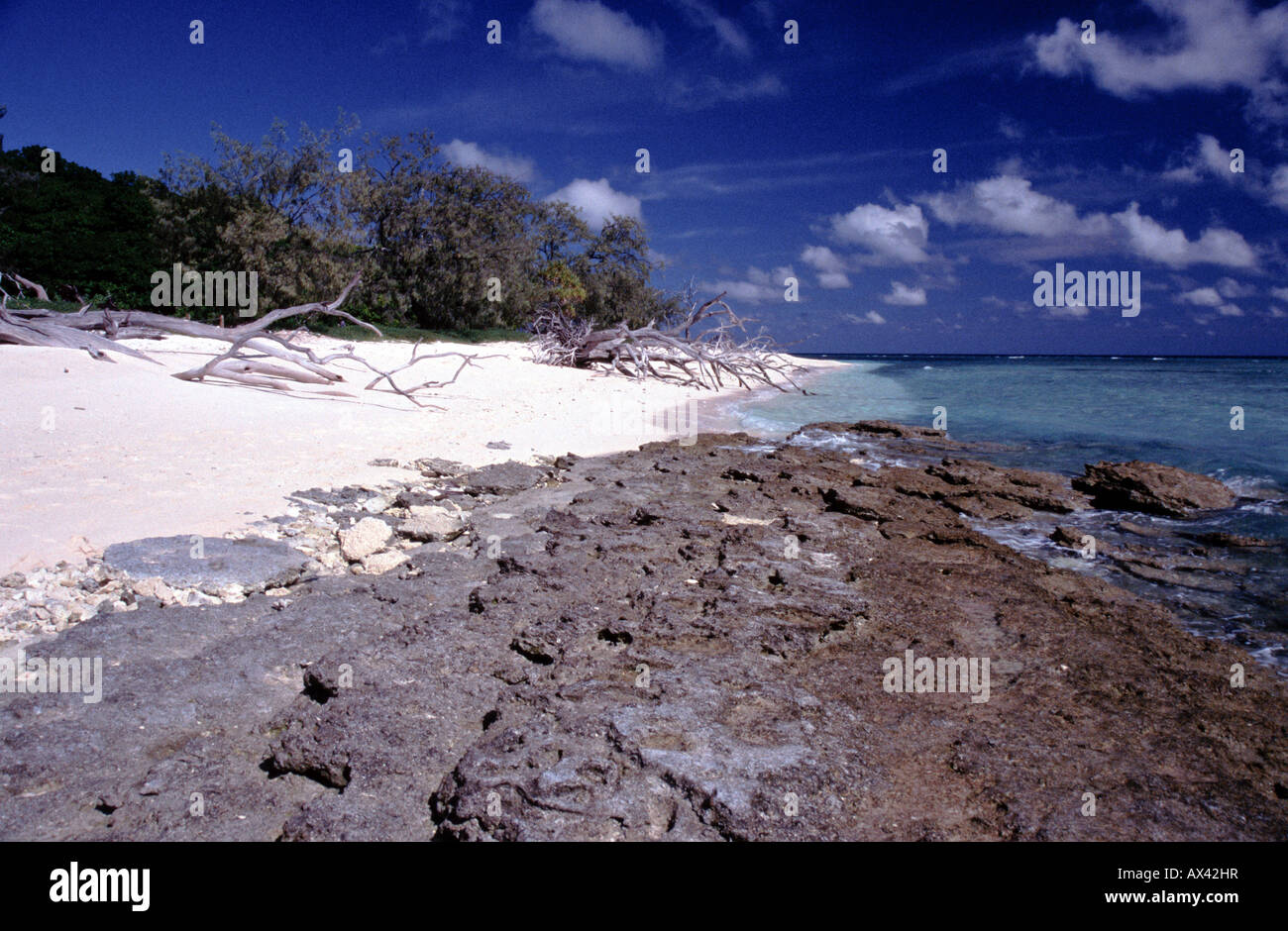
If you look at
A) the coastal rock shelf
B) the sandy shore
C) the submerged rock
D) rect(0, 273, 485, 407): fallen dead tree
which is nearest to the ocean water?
the coastal rock shelf

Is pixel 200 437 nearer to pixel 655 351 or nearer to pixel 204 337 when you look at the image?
pixel 204 337

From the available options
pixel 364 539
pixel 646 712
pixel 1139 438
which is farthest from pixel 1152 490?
pixel 364 539

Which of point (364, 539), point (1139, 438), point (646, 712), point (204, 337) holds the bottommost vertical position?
point (646, 712)

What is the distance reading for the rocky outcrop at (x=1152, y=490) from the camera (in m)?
6.95

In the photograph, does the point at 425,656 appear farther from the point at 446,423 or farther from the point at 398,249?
the point at 398,249

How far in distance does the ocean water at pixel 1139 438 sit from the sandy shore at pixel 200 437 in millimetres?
4407

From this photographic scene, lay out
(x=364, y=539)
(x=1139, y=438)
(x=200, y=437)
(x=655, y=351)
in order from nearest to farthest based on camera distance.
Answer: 1. (x=364, y=539)
2. (x=200, y=437)
3. (x=1139, y=438)
4. (x=655, y=351)

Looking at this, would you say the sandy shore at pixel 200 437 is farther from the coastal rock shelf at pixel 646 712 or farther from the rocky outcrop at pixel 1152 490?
the rocky outcrop at pixel 1152 490

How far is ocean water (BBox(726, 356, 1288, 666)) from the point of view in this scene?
4730 millimetres

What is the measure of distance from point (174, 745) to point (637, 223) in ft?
101

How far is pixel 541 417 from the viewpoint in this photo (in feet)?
34.2

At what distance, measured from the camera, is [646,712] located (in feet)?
8.92

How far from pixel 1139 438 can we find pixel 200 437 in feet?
46.6

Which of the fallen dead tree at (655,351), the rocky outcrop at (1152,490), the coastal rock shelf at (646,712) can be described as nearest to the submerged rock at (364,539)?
the coastal rock shelf at (646,712)
